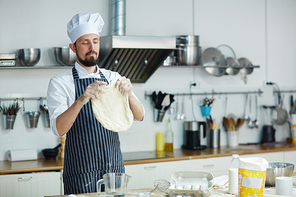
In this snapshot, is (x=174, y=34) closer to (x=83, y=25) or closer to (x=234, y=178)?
(x=83, y=25)

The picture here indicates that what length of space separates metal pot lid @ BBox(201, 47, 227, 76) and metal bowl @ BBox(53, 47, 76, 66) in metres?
1.58

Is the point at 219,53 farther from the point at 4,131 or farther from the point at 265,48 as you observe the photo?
the point at 4,131

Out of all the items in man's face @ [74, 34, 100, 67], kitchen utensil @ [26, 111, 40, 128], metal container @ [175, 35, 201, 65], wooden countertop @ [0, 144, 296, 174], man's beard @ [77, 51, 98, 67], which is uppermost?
metal container @ [175, 35, 201, 65]

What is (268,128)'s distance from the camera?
15.4 feet

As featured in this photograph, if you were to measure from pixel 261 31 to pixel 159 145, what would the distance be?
6.74ft

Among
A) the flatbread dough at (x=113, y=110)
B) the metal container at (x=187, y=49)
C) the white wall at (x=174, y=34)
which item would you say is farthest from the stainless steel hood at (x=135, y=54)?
the flatbread dough at (x=113, y=110)

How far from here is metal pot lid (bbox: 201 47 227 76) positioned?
14.3 ft

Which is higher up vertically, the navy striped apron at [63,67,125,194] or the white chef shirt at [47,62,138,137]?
the white chef shirt at [47,62,138,137]

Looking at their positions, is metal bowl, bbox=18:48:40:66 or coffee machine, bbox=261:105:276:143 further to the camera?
coffee machine, bbox=261:105:276:143

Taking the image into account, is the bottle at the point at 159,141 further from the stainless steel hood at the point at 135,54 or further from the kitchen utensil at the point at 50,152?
the kitchen utensil at the point at 50,152

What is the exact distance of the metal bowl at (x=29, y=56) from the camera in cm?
355

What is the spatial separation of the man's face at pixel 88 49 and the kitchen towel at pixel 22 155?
5.52 feet

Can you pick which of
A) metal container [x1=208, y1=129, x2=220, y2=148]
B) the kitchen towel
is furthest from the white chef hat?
metal container [x1=208, y1=129, x2=220, y2=148]

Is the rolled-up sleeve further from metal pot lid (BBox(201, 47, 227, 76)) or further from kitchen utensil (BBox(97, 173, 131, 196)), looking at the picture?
metal pot lid (BBox(201, 47, 227, 76))
